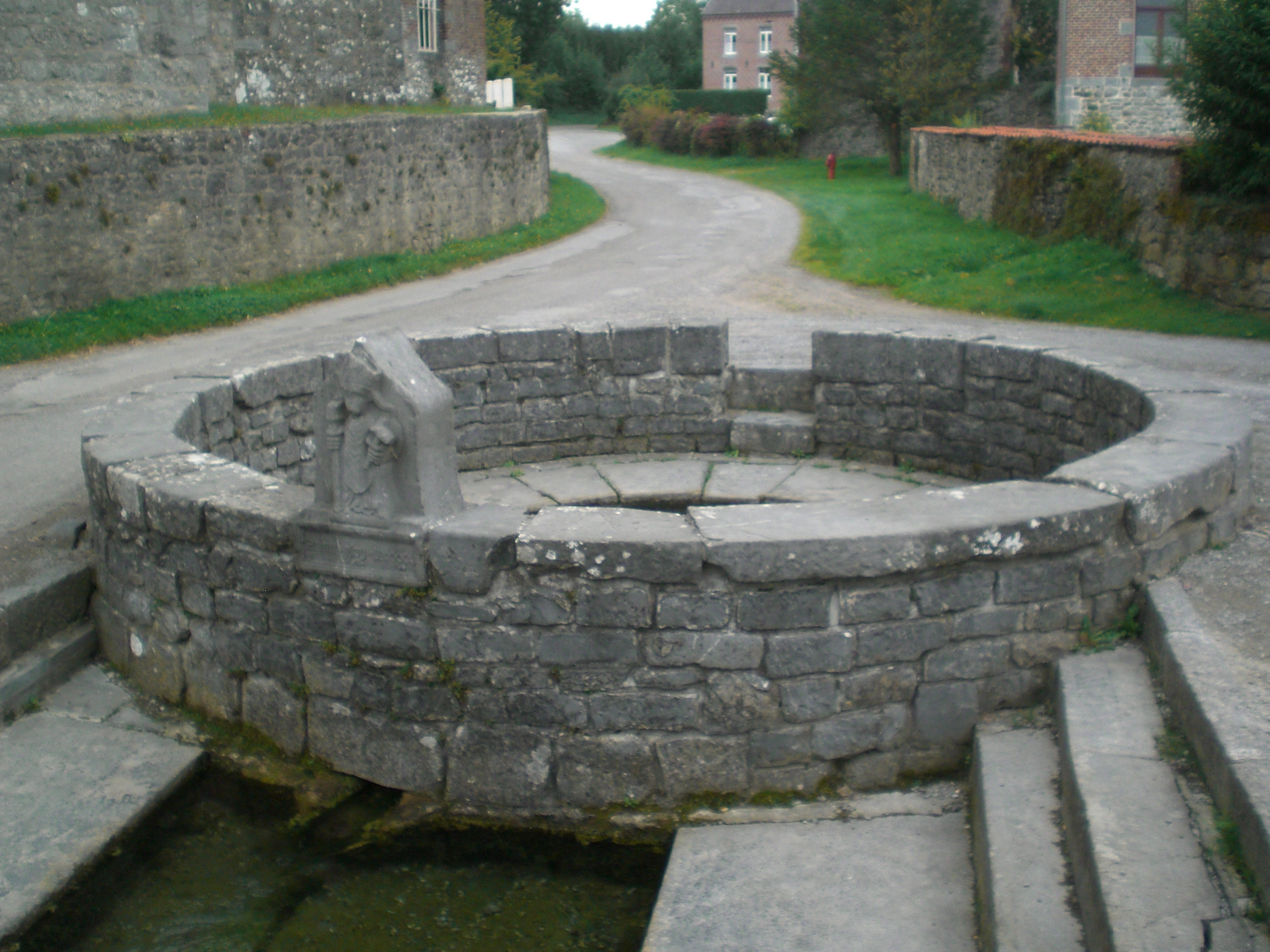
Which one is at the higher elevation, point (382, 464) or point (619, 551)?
point (382, 464)

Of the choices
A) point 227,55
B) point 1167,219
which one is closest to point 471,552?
point 1167,219

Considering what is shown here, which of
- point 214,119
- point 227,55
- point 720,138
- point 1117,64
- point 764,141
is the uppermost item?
point 1117,64

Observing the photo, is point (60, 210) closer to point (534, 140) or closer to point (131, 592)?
point (131, 592)

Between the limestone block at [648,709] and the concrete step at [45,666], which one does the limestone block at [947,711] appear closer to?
the limestone block at [648,709]

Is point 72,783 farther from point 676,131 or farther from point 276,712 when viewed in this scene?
point 676,131

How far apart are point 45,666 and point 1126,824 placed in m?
4.80

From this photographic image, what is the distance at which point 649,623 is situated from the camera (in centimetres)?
479

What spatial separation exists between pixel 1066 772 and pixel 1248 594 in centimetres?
146

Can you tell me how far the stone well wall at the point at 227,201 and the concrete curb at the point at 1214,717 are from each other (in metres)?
12.6

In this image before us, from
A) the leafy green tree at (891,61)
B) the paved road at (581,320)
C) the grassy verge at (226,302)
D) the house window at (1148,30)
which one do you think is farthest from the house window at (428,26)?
the house window at (1148,30)

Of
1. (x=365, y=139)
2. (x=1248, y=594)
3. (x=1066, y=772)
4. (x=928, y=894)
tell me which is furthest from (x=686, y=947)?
(x=365, y=139)

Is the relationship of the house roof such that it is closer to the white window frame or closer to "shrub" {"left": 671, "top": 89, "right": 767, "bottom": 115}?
"shrub" {"left": 671, "top": 89, "right": 767, "bottom": 115}

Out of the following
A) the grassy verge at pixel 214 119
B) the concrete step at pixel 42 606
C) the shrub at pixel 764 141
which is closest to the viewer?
the concrete step at pixel 42 606

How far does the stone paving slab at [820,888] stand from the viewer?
13.4ft
